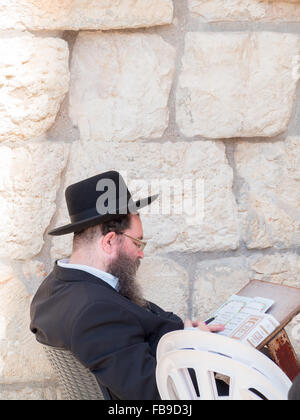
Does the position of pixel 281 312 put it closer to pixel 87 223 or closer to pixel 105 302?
pixel 105 302

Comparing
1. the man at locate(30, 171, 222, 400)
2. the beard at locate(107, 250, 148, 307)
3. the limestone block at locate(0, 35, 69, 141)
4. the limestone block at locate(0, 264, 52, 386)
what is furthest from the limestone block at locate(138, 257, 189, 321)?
the limestone block at locate(0, 35, 69, 141)

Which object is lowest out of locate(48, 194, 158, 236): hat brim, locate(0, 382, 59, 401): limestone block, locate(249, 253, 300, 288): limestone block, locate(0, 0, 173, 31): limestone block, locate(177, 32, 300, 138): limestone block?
locate(0, 382, 59, 401): limestone block

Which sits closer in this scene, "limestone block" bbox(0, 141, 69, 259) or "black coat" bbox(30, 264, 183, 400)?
"black coat" bbox(30, 264, 183, 400)

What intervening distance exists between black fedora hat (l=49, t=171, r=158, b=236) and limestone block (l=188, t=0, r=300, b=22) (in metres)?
0.95

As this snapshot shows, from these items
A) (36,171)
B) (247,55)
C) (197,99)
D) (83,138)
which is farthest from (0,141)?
(247,55)

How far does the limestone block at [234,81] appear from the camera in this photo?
2.79 meters

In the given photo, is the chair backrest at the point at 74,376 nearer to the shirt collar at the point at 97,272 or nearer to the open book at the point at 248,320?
the shirt collar at the point at 97,272

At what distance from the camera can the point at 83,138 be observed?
276cm

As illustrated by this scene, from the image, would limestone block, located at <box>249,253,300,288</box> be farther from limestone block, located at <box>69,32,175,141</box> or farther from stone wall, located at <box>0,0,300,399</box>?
limestone block, located at <box>69,32,175,141</box>

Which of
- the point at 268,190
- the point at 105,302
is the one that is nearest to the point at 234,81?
the point at 268,190

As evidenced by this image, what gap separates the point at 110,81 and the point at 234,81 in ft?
1.95

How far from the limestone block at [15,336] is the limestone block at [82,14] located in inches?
44.2

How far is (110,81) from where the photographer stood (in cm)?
275

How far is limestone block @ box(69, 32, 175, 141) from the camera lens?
108 inches
